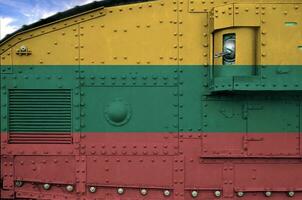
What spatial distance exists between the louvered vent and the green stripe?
1 cm

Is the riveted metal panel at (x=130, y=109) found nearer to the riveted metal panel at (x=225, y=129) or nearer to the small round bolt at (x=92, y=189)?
the riveted metal panel at (x=225, y=129)

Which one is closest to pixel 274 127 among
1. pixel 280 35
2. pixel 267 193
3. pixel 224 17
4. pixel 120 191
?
pixel 267 193

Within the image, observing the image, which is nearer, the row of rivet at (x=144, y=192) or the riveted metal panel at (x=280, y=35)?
the riveted metal panel at (x=280, y=35)

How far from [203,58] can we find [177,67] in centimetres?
30

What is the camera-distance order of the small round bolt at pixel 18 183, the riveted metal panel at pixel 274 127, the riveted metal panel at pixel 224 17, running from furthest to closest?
the small round bolt at pixel 18 183 < the riveted metal panel at pixel 274 127 < the riveted metal panel at pixel 224 17

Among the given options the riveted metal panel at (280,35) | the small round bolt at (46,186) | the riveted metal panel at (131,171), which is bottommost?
the small round bolt at (46,186)

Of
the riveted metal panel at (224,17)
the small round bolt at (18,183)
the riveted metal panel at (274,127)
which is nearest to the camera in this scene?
the riveted metal panel at (224,17)

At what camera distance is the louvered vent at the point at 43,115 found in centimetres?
417

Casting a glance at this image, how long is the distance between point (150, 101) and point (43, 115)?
1.19m

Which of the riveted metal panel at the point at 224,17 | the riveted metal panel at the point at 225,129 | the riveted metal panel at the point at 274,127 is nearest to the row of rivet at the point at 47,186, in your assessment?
the riveted metal panel at the point at 225,129

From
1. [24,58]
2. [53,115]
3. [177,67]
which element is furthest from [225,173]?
[24,58]

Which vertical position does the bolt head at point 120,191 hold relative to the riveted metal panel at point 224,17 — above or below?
below

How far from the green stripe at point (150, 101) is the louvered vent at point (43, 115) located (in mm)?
11

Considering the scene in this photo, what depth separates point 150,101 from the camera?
163 inches
